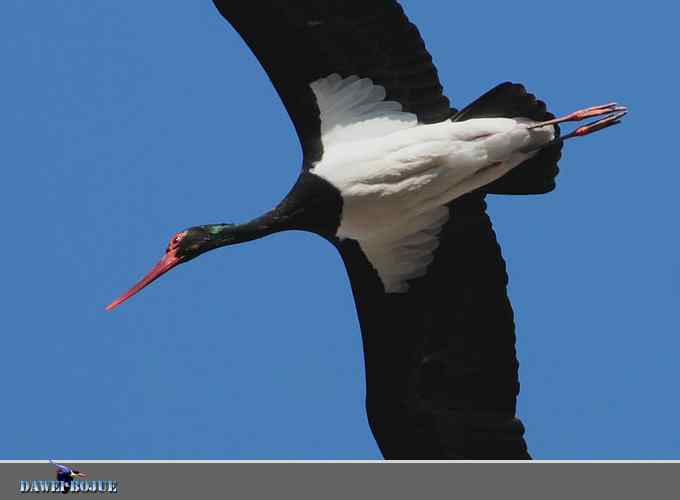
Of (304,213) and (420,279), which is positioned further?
(420,279)

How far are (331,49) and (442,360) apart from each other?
2.59 m

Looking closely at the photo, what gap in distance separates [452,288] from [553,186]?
117cm

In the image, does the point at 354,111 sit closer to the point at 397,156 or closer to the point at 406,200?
the point at 397,156

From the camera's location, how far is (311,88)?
1526 cm
